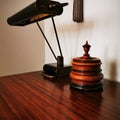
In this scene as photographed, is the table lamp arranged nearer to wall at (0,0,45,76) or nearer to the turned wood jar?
the turned wood jar

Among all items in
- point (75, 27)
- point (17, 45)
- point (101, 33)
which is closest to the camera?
point (101, 33)

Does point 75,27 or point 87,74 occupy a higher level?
point 75,27

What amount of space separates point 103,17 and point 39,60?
1.07 m

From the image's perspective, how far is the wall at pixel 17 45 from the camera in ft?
5.71

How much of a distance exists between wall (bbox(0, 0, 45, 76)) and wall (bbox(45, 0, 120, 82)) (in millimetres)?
664

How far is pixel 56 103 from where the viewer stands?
24.9 inches

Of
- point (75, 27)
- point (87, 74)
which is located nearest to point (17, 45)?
point (75, 27)

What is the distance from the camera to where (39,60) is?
74.7 inches

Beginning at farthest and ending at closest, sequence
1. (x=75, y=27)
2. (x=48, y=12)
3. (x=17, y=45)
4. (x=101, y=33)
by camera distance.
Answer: (x=17, y=45)
(x=75, y=27)
(x=101, y=33)
(x=48, y=12)

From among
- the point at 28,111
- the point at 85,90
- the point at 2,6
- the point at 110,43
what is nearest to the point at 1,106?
the point at 28,111

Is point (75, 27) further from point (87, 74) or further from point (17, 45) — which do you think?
point (17, 45)

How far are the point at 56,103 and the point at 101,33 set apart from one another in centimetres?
59

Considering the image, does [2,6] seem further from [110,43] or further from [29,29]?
[110,43]

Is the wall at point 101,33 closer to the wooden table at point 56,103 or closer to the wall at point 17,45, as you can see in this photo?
the wooden table at point 56,103
